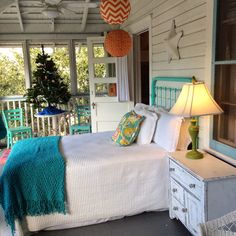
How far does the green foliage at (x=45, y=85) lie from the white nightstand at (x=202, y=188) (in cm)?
310

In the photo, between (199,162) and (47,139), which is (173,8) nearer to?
(199,162)

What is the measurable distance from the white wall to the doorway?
109 centimetres

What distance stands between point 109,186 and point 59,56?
377 cm

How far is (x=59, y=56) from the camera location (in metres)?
5.57

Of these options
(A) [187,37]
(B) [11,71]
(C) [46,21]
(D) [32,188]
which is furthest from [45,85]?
(A) [187,37]

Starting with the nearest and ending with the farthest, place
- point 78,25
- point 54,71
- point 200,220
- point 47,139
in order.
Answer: point 200,220
point 47,139
point 54,71
point 78,25

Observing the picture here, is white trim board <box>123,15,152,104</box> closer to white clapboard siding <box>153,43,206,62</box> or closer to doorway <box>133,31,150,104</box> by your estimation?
doorway <box>133,31,150,104</box>

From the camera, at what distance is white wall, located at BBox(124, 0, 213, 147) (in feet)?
7.82

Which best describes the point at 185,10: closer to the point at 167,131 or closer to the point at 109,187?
the point at 167,131

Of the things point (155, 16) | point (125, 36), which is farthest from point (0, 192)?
point (155, 16)

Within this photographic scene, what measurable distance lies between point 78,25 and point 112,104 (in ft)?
5.98

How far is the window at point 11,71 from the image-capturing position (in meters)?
5.34

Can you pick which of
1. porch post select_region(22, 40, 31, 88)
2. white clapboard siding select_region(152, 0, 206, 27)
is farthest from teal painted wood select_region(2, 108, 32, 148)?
white clapboard siding select_region(152, 0, 206, 27)

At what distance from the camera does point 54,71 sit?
4.86 meters
